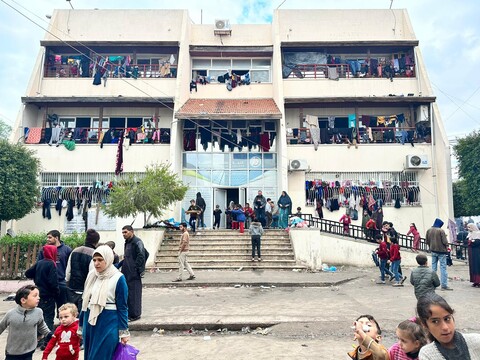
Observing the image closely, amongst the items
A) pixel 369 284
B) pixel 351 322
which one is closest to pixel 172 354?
pixel 351 322

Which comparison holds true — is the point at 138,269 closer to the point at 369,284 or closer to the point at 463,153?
the point at 369,284

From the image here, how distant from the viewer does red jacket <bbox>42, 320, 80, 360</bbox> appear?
336 cm

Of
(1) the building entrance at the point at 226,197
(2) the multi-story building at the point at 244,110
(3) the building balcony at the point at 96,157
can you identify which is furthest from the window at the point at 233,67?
(1) the building entrance at the point at 226,197

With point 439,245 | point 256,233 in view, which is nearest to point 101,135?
point 256,233

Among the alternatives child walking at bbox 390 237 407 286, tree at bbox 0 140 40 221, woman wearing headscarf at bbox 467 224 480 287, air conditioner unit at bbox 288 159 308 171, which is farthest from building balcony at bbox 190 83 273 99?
woman wearing headscarf at bbox 467 224 480 287

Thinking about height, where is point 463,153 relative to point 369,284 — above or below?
above

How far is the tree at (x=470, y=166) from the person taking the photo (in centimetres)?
1612

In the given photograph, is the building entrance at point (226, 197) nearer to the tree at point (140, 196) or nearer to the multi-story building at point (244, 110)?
the multi-story building at point (244, 110)

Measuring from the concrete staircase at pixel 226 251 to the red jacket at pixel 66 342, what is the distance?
876 centimetres

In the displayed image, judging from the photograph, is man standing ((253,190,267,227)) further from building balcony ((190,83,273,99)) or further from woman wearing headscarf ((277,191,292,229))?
building balcony ((190,83,273,99))

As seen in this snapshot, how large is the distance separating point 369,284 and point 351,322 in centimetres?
463

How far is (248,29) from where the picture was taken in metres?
20.8

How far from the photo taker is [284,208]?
14477mm

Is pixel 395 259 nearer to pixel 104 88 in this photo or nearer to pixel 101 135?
pixel 101 135
